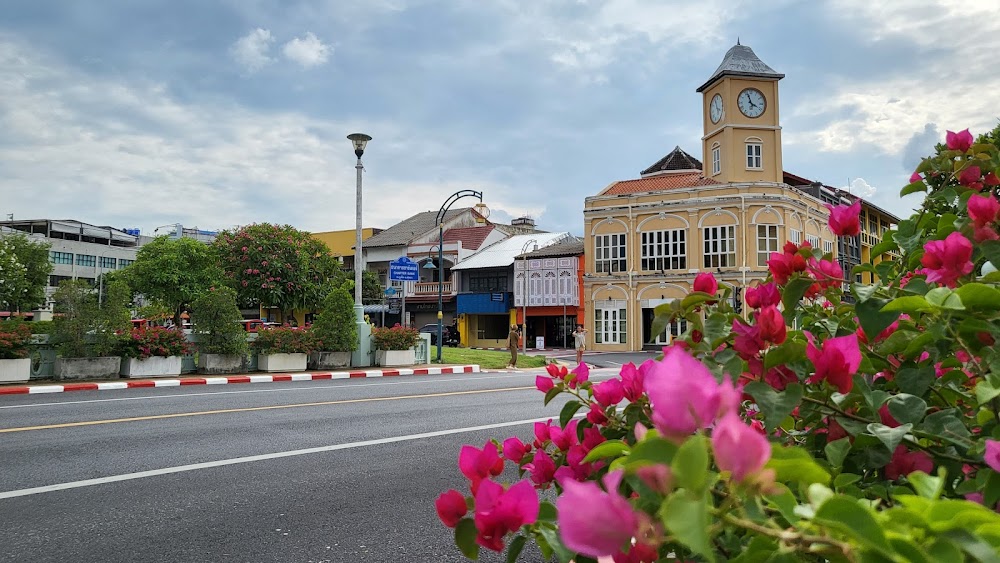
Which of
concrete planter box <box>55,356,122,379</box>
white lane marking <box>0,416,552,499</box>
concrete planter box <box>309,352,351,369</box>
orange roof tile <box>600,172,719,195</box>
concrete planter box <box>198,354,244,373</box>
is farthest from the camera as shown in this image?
orange roof tile <box>600,172,719,195</box>

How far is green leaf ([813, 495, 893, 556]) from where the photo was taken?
0.63 meters

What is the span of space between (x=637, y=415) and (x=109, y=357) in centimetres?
1535

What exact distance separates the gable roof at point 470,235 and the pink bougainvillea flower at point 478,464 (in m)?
40.8

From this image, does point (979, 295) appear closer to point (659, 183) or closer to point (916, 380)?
point (916, 380)

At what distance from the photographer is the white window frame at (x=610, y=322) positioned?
33719 millimetres

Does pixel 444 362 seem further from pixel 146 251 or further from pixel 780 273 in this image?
pixel 146 251

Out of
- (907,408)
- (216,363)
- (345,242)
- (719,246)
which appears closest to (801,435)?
(907,408)

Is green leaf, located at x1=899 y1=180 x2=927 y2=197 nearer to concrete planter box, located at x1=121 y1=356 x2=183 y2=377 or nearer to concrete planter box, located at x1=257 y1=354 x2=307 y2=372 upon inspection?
concrete planter box, located at x1=121 y1=356 x2=183 y2=377

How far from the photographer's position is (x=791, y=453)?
78 cm

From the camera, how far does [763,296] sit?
1.66 meters

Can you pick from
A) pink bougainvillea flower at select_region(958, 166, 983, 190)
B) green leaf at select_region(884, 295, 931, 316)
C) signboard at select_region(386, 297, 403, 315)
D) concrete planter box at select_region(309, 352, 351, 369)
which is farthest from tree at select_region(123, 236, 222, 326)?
green leaf at select_region(884, 295, 931, 316)

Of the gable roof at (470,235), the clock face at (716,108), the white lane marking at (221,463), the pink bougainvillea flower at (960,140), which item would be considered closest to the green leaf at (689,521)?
the pink bougainvillea flower at (960,140)

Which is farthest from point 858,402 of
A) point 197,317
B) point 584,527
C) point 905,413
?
point 197,317

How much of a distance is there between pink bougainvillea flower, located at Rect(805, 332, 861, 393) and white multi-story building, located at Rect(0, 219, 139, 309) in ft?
233
